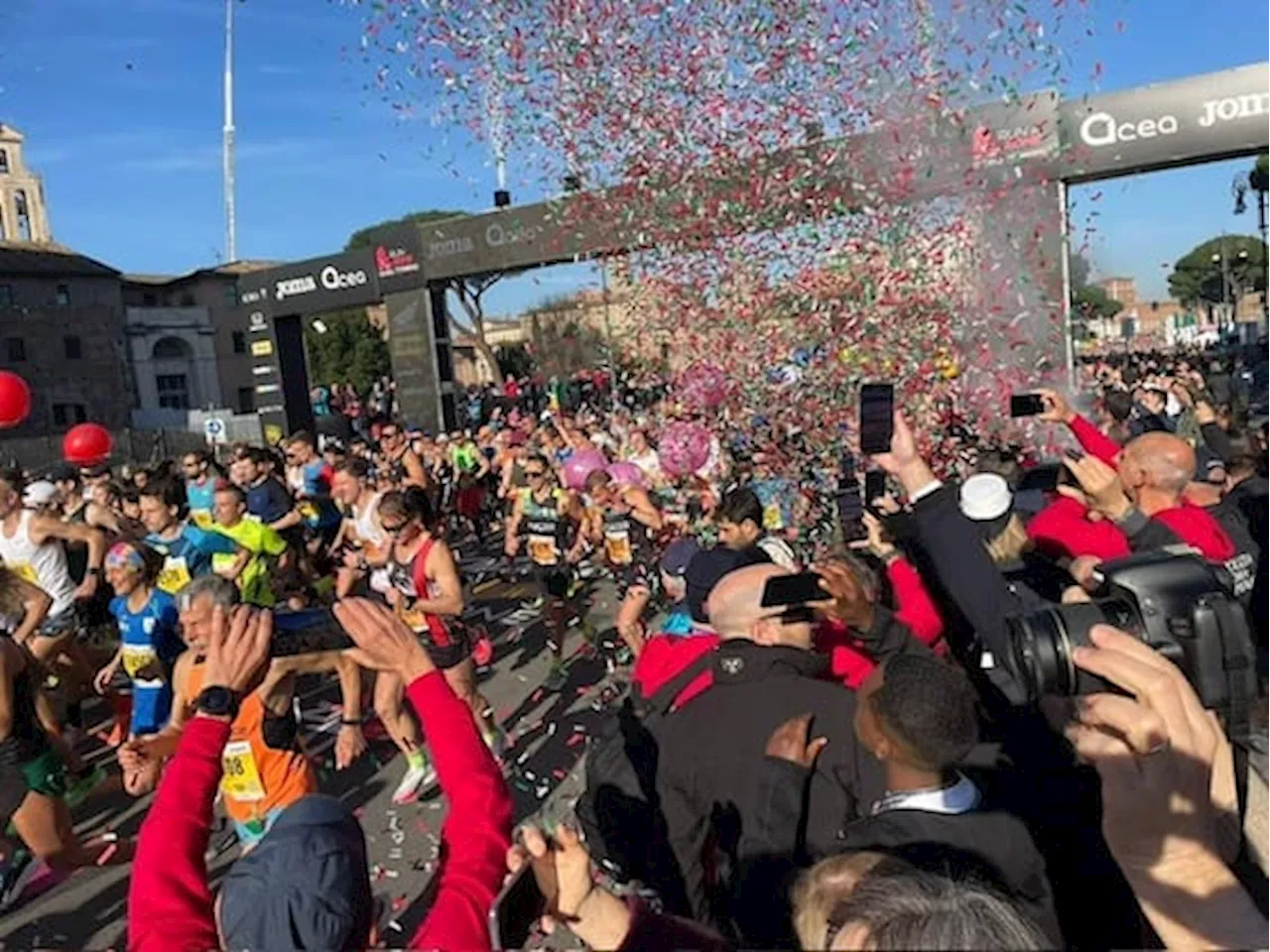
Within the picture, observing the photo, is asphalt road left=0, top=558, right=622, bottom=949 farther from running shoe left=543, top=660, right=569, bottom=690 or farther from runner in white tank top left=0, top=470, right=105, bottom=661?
runner in white tank top left=0, top=470, right=105, bottom=661

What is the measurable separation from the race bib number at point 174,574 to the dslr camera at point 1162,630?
5770 millimetres

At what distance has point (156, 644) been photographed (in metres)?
5.85

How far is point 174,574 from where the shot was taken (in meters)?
6.66

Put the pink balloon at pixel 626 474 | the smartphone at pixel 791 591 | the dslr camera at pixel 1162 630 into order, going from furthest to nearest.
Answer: the pink balloon at pixel 626 474, the smartphone at pixel 791 591, the dslr camera at pixel 1162 630

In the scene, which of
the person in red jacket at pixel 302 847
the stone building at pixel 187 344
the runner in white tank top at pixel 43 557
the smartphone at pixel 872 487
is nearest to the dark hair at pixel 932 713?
the person in red jacket at pixel 302 847

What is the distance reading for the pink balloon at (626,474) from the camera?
8785 mm

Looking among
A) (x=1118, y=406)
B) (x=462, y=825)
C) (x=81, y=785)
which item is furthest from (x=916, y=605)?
(x=1118, y=406)

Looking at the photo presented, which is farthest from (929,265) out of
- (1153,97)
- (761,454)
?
(1153,97)

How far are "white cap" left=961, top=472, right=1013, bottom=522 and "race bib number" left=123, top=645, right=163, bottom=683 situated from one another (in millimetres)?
4508

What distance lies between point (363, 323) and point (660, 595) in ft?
183

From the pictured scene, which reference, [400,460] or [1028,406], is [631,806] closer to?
[1028,406]

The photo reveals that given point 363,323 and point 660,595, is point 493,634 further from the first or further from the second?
point 363,323

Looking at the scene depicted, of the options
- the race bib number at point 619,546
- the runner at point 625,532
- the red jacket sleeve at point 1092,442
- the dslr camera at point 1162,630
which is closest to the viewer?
the dslr camera at point 1162,630

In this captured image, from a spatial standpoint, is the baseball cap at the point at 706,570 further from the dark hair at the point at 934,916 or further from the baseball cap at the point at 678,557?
the dark hair at the point at 934,916
